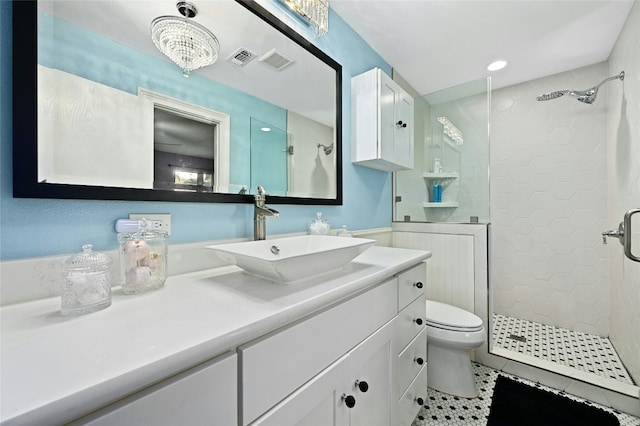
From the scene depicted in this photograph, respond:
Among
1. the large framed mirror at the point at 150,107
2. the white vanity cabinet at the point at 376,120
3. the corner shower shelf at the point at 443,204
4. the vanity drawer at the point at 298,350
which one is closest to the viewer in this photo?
the vanity drawer at the point at 298,350

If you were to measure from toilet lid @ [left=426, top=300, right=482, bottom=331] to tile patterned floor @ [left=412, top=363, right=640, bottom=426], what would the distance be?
0.44 metres

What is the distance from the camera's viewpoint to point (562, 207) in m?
2.44

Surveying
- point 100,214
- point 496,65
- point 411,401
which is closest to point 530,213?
point 496,65

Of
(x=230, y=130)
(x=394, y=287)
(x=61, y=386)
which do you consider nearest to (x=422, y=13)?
(x=230, y=130)

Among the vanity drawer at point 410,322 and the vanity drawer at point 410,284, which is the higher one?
the vanity drawer at point 410,284

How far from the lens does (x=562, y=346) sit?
2137 millimetres

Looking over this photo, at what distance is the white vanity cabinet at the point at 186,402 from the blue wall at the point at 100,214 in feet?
1.79

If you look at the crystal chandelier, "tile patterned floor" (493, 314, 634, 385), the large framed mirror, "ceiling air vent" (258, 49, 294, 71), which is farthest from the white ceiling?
"tile patterned floor" (493, 314, 634, 385)

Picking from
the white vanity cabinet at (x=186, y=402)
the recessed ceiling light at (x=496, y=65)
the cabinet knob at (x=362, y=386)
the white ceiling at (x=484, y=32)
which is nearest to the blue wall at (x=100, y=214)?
the white ceiling at (x=484, y=32)

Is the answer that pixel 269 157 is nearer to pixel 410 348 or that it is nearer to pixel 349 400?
pixel 349 400

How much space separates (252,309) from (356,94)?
1591mm

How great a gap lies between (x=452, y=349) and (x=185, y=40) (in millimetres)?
2050

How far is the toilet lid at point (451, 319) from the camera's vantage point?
1564mm

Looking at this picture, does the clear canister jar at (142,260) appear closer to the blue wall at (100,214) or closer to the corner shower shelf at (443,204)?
the blue wall at (100,214)
